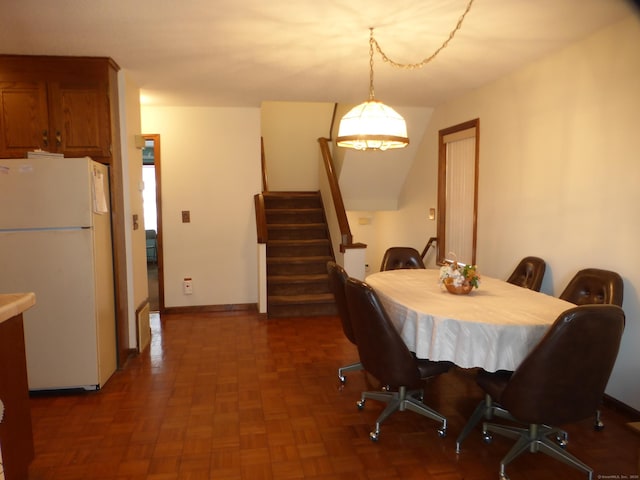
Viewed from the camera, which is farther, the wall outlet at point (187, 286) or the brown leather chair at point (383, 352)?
the wall outlet at point (187, 286)

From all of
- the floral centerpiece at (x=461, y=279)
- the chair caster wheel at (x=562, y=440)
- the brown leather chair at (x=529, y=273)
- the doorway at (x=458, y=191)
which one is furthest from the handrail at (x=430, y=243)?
the chair caster wheel at (x=562, y=440)

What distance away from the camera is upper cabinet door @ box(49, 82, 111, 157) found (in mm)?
3283

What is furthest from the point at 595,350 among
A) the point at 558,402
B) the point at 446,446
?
the point at 446,446

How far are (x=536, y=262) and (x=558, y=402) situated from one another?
1.64 meters

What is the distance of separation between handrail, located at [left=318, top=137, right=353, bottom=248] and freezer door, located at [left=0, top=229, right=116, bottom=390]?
2.55 m

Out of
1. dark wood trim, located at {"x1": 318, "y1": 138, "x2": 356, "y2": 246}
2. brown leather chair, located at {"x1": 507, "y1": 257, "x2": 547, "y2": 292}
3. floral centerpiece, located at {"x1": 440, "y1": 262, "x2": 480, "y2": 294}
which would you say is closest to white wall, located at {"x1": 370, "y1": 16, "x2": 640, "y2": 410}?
brown leather chair, located at {"x1": 507, "y1": 257, "x2": 547, "y2": 292}

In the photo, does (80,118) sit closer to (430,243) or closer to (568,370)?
(568,370)

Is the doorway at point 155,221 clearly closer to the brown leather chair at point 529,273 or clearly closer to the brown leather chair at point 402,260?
the brown leather chair at point 402,260

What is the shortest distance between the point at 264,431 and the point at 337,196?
10.6 feet

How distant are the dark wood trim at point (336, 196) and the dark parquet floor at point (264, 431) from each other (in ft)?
4.93

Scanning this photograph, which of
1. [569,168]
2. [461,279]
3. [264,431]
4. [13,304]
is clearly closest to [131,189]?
[13,304]

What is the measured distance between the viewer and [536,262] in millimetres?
3357

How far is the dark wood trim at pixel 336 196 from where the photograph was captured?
4.79 meters

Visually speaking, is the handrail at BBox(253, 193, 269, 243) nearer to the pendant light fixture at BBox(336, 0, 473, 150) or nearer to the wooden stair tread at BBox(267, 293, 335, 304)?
the wooden stair tread at BBox(267, 293, 335, 304)
